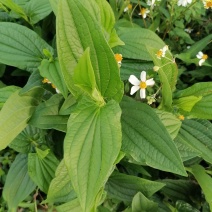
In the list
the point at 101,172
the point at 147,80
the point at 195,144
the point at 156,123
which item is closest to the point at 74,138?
the point at 101,172

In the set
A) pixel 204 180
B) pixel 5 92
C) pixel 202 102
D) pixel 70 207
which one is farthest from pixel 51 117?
pixel 204 180

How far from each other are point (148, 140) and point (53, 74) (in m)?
0.30

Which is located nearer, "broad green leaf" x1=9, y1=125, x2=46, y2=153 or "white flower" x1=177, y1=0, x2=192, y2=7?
"broad green leaf" x1=9, y1=125, x2=46, y2=153

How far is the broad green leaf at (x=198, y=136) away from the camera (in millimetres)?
1014

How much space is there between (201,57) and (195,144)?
0.36 meters

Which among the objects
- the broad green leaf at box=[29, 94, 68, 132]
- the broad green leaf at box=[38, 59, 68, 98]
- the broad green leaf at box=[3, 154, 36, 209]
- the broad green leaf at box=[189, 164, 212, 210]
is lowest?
the broad green leaf at box=[3, 154, 36, 209]

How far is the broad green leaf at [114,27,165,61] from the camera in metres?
1.05

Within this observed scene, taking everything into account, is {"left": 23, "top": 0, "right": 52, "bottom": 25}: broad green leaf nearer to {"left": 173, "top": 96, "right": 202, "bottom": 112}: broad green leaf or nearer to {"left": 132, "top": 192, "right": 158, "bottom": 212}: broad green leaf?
{"left": 173, "top": 96, "right": 202, "bottom": 112}: broad green leaf

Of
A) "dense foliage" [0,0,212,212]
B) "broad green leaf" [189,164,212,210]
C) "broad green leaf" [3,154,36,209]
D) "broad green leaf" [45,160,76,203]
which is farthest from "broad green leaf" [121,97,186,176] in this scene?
"broad green leaf" [3,154,36,209]

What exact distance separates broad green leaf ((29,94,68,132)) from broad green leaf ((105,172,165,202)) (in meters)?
0.28

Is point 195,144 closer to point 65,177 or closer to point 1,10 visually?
point 65,177

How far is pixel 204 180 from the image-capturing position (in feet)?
3.56

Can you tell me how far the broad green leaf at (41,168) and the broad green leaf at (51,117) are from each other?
14cm

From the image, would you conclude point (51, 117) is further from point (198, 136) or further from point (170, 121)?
point (198, 136)
